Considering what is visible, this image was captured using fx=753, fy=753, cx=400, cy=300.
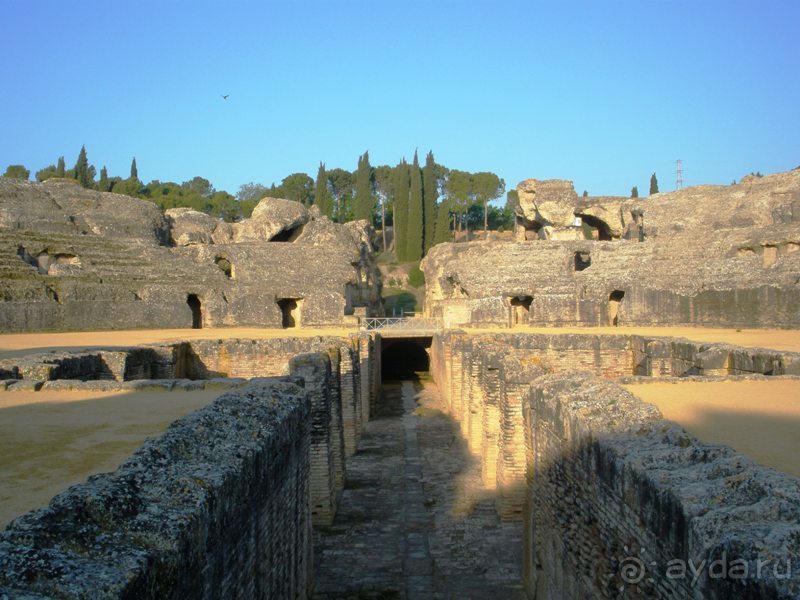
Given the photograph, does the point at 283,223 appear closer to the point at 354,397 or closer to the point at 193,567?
the point at 354,397

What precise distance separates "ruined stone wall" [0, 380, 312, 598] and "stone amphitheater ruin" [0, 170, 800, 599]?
2 cm

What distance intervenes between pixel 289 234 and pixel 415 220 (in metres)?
16.5

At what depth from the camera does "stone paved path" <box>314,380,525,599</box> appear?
307 inches

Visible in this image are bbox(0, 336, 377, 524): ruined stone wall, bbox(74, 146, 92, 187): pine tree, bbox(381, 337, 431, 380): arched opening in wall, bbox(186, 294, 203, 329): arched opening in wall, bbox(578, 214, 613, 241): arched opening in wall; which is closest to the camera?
bbox(0, 336, 377, 524): ruined stone wall

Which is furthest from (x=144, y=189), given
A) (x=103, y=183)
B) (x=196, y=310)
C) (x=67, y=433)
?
(x=67, y=433)

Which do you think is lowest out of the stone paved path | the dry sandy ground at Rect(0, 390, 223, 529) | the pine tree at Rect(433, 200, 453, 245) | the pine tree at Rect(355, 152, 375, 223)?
the stone paved path

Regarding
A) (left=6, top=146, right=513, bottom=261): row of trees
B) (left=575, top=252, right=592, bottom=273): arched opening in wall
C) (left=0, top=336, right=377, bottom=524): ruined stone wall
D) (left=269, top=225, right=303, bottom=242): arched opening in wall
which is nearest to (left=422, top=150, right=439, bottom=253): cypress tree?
(left=6, top=146, right=513, bottom=261): row of trees

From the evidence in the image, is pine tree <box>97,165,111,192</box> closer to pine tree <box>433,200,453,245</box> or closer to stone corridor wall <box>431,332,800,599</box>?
pine tree <box>433,200,453,245</box>

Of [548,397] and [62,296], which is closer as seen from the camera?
[548,397]

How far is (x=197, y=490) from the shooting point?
11.7 feet

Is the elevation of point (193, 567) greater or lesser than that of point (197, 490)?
lesser

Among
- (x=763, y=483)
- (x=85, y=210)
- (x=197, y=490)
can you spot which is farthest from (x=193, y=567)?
(x=85, y=210)

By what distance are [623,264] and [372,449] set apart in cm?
1569

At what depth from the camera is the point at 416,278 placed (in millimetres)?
52500
